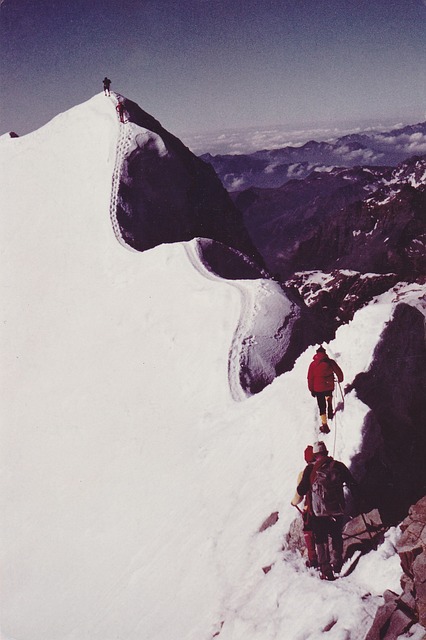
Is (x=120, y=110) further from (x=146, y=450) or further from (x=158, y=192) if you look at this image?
(x=146, y=450)

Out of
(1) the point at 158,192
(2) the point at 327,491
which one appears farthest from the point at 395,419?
(1) the point at 158,192

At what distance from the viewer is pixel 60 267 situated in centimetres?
2356

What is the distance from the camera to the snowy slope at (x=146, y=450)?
9320 mm

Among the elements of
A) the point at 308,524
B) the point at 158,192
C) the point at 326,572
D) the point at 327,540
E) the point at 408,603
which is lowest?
the point at 326,572

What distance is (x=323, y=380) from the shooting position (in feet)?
32.6

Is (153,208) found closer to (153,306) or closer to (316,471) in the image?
(153,306)

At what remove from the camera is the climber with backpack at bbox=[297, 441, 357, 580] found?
25.0ft

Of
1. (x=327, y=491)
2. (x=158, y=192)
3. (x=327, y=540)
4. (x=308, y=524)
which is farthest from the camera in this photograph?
(x=158, y=192)

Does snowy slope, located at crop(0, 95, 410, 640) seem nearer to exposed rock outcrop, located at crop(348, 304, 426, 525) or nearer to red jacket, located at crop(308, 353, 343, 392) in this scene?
exposed rock outcrop, located at crop(348, 304, 426, 525)

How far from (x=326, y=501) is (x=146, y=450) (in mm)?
8172

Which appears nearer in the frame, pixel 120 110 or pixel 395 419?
pixel 395 419

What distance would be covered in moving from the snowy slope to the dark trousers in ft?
1.27

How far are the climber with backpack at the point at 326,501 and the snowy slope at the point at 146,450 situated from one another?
44cm

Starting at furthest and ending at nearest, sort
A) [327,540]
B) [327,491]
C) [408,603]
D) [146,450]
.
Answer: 1. [146,450]
2. [327,540]
3. [327,491]
4. [408,603]
